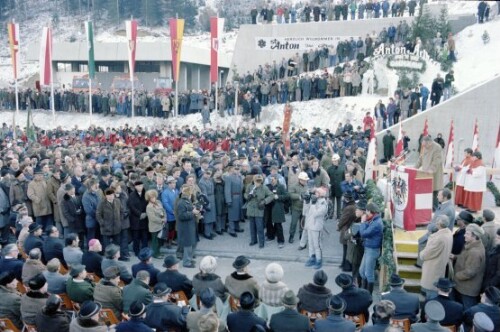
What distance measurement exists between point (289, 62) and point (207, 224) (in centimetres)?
1899

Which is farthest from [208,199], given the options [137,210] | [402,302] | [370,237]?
[402,302]

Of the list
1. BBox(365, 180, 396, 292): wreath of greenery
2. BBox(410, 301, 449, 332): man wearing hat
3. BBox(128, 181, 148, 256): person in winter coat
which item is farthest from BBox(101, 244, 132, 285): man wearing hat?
BBox(365, 180, 396, 292): wreath of greenery

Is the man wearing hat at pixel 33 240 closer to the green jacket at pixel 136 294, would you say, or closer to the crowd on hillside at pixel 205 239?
the crowd on hillside at pixel 205 239

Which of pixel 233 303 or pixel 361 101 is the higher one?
pixel 361 101

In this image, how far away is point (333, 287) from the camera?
31.8 ft

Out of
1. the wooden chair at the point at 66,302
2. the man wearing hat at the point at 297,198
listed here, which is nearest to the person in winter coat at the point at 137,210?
the man wearing hat at the point at 297,198

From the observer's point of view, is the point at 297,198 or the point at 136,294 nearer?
the point at 136,294

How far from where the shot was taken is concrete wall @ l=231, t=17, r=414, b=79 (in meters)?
31.1

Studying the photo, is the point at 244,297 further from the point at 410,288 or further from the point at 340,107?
the point at 340,107

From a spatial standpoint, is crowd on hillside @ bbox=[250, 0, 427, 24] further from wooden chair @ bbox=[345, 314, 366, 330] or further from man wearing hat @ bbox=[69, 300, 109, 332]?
man wearing hat @ bbox=[69, 300, 109, 332]

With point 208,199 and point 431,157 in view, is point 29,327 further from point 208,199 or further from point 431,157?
point 431,157

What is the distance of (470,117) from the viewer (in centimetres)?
1872

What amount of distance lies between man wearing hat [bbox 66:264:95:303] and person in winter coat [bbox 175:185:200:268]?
3937 millimetres

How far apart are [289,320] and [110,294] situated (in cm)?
235
